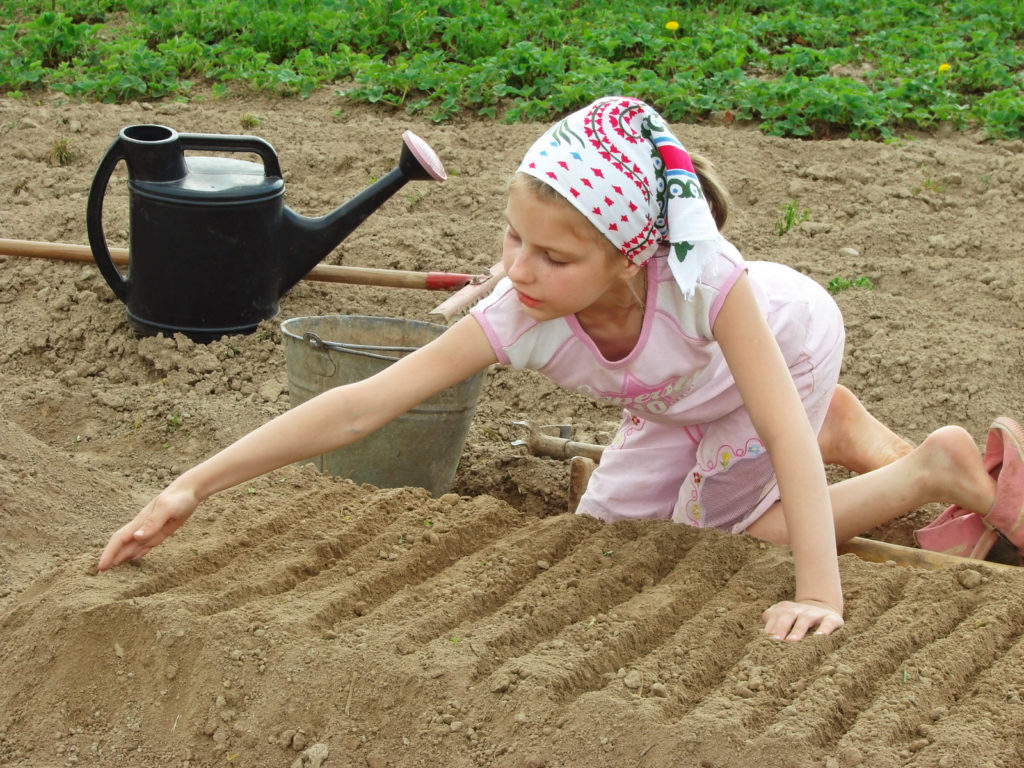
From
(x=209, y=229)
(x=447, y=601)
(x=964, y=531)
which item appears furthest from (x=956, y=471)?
(x=209, y=229)

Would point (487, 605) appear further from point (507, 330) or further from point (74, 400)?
point (74, 400)

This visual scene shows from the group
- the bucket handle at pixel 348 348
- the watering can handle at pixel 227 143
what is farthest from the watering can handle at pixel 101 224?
the bucket handle at pixel 348 348

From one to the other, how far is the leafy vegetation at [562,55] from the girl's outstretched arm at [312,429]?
4225 millimetres

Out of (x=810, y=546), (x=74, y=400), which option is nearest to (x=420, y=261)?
(x=74, y=400)

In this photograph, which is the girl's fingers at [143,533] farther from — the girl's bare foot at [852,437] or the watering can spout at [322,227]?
the watering can spout at [322,227]

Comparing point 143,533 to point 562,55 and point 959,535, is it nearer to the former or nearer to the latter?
point 959,535

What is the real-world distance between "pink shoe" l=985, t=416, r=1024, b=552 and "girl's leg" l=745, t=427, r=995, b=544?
3 cm

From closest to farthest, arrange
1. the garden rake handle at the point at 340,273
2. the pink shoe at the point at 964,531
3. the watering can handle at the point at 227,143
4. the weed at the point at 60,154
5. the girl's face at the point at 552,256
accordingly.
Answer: the girl's face at the point at 552,256, the pink shoe at the point at 964,531, the watering can handle at the point at 227,143, the garden rake handle at the point at 340,273, the weed at the point at 60,154

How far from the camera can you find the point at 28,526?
3.05 metres

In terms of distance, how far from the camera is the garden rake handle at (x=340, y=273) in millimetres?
4527

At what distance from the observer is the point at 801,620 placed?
2.40 metres

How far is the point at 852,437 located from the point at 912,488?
16.5 inches

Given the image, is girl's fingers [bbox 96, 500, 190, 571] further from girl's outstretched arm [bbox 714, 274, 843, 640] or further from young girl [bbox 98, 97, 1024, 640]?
girl's outstretched arm [bbox 714, 274, 843, 640]

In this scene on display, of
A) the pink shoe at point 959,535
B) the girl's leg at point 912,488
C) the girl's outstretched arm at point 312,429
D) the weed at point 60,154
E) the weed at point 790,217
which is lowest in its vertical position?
the weed at point 60,154
